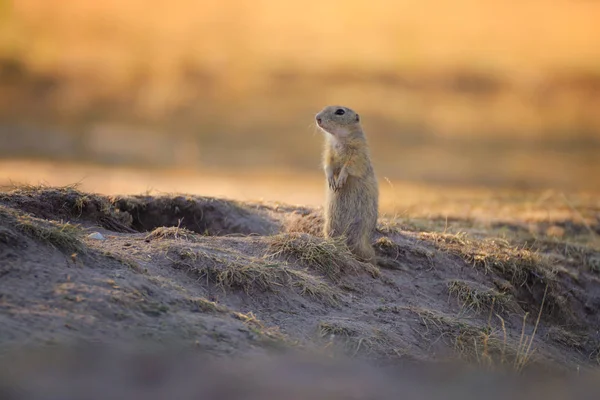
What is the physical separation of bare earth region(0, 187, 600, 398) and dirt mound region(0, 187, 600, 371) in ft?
0.05

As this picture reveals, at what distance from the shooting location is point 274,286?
603cm

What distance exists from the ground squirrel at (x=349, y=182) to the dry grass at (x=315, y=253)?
0.56 m

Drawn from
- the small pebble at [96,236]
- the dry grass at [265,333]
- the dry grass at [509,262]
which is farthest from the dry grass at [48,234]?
the dry grass at [509,262]

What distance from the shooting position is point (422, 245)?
7.91 metres

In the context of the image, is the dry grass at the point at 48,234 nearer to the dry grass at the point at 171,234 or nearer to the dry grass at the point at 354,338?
the dry grass at the point at 171,234

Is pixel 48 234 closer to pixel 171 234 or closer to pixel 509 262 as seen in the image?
pixel 171 234

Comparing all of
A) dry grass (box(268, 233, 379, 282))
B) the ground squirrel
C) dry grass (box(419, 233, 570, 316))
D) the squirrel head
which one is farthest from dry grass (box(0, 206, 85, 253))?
dry grass (box(419, 233, 570, 316))

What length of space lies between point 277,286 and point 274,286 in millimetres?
34

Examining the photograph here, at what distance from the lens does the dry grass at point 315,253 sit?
671cm

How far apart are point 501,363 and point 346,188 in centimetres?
282

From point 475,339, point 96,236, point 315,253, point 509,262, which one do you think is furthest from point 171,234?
point 509,262

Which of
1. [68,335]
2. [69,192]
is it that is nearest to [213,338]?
[68,335]

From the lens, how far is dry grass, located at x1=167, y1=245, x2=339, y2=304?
5910 millimetres

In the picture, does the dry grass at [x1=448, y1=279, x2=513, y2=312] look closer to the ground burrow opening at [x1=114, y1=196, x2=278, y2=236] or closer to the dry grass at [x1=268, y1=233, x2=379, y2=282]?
the dry grass at [x1=268, y1=233, x2=379, y2=282]
